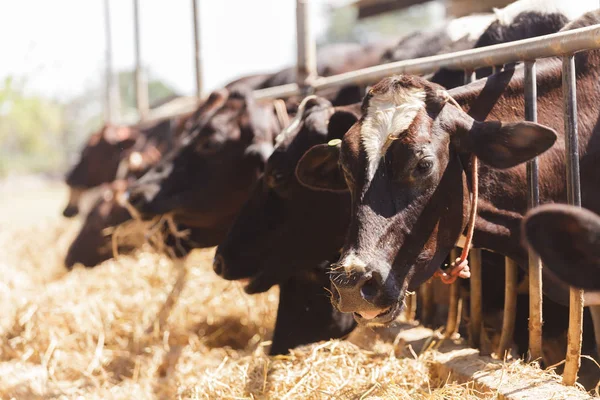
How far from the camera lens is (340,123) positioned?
142 inches

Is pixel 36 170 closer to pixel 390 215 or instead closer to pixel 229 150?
pixel 229 150

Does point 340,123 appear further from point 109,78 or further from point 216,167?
point 109,78

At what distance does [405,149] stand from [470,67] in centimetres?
89

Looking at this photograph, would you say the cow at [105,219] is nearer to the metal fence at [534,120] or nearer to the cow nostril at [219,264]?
the cow nostril at [219,264]

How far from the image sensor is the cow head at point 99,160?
28.0 ft

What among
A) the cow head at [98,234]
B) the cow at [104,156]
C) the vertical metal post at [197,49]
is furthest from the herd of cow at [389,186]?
the cow at [104,156]

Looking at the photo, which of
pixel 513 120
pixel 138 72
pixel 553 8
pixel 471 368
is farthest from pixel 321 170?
pixel 138 72

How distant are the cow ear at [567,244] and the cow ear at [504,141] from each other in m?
0.83

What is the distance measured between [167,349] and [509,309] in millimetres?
2129

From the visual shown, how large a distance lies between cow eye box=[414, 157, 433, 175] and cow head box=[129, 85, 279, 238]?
76.7 inches

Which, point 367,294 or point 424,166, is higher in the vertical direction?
point 424,166

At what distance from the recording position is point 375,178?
8.60 feet

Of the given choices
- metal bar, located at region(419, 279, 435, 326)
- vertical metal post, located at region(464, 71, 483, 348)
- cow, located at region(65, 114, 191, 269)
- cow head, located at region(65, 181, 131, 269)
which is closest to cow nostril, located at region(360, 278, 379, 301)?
vertical metal post, located at region(464, 71, 483, 348)

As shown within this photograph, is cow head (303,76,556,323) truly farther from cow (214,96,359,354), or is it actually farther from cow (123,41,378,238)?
cow (123,41,378,238)
